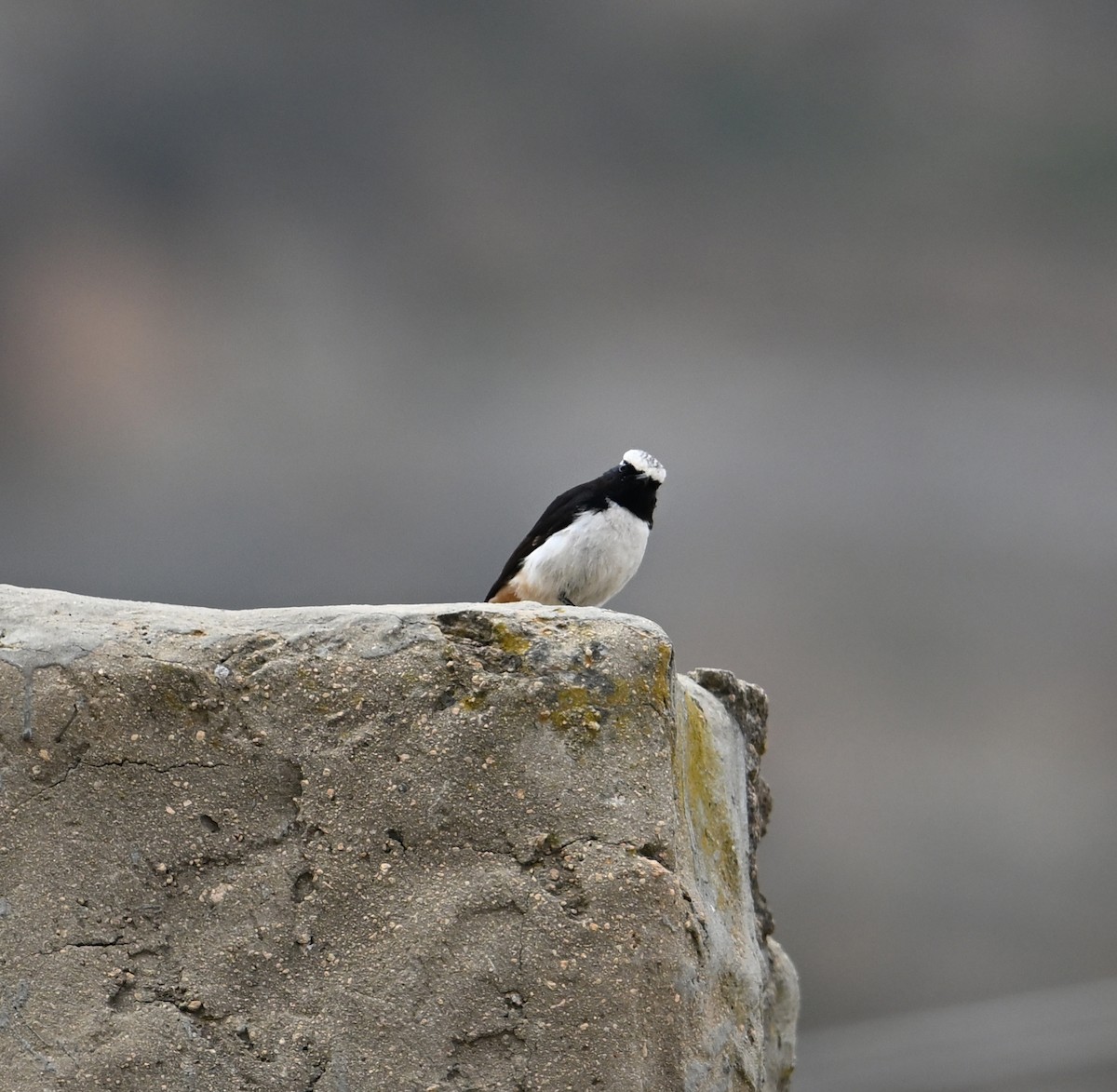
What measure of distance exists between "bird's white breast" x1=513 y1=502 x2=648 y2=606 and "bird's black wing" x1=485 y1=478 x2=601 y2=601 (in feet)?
0.17

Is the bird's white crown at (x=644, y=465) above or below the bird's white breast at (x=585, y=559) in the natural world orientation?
above

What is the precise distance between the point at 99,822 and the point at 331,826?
50 centimetres

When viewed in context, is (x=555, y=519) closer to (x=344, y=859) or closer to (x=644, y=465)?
(x=644, y=465)

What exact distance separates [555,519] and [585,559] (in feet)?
0.96

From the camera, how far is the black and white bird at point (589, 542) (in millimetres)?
5191

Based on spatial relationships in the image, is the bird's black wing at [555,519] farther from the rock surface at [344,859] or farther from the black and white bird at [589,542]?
the rock surface at [344,859]

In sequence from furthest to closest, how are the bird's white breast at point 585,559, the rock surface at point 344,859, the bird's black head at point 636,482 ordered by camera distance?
the bird's black head at point 636,482 → the bird's white breast at point 585,559 → the rock surface at point 344,859

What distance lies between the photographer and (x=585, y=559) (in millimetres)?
5180

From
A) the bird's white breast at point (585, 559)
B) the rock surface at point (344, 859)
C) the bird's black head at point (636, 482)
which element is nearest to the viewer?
the rock surface at point (344, 859)

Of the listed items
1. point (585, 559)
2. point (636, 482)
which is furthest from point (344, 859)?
point (636, 482)

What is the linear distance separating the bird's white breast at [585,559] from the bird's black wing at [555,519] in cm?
5

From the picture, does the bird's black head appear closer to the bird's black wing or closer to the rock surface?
the bird's black wing

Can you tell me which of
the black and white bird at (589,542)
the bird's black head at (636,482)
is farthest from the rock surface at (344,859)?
the bird's black head at (636,482)

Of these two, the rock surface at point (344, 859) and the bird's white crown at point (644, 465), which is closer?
the rock surface at point (344, 859)
